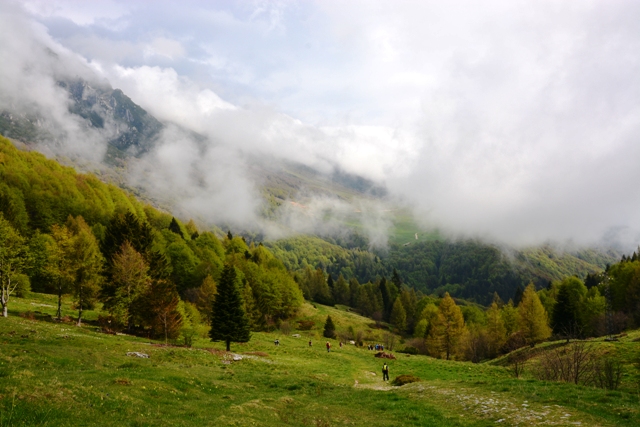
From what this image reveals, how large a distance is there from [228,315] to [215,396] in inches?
1189

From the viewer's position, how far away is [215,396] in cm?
2289

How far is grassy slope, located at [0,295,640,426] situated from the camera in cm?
1408

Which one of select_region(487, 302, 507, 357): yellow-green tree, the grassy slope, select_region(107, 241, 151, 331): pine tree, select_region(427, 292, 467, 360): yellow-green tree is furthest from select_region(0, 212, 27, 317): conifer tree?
select_region(487, 302, 507, 357): yellow-green tree

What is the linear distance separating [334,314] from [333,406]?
10131 cm

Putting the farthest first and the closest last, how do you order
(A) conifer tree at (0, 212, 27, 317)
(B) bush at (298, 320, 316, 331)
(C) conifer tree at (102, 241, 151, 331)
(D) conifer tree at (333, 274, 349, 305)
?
(D) conifer tree at (333, 274, 349, 305) < (B) bush at (298, 320, 316, 331) < (C) conifer tree at (102, 241, 151, 331) < (A) conifer tree at (0, 212, 27, 317)

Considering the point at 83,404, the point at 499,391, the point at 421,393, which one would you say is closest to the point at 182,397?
the point at 83,404

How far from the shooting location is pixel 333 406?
80.1ft

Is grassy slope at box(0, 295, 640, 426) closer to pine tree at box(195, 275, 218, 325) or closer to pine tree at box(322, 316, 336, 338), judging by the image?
pine tree at box(195, 275, 218, 325)

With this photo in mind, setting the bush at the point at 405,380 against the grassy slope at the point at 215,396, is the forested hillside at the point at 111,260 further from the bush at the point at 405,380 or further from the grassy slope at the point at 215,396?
the bush at the point at 405,380

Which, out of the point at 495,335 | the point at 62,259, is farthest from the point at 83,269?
the point at 495,335

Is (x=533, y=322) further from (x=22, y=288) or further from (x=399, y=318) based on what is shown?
(x=22, y=288)

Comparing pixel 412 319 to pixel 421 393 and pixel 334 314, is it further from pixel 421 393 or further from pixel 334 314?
pixel 421 393

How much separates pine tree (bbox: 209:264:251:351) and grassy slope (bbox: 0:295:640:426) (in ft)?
38.3

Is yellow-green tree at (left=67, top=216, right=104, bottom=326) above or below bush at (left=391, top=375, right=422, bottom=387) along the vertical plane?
above
